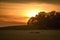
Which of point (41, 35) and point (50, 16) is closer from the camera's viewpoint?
point (41, 35)

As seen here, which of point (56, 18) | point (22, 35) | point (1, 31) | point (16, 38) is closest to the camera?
point (16, 38)

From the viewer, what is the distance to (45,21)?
509 centimetres

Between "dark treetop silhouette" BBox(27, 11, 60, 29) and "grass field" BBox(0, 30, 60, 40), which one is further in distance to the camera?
"dark treetop silhouette" BBox(27, 11, 60, 29)

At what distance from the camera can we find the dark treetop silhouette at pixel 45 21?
4.98 metres

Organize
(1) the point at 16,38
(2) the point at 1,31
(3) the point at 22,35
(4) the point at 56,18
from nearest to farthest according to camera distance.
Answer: (1) the point at 16,38
(3) the point at 22,35
(2) the point at 1,31
(4) the point at 56,18

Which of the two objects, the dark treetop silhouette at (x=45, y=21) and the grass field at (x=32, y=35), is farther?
the dark treetop silhouette at (x=45, y=21)

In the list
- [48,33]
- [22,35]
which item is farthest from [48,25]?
[22,35]

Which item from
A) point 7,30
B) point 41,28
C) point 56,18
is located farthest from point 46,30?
point 7,30

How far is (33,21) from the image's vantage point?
5.20m

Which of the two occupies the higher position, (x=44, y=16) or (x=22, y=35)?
(x=44, y=16)

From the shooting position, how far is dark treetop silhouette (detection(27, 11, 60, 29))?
498 cm

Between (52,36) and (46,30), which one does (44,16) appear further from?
(52,36)

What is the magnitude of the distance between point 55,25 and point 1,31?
110 centimetres

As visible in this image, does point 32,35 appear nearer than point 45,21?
Yes
